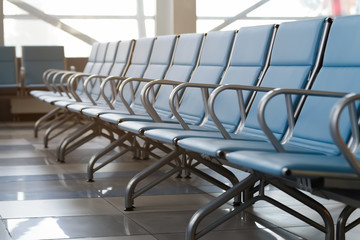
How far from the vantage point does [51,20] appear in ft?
34.2

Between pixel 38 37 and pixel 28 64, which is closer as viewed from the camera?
pixel 28 64

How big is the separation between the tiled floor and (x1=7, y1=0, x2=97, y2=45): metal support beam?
212 inches

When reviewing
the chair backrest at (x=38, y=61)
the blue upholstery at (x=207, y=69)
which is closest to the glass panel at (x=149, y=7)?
the chair backrest at (x=38, y=61)

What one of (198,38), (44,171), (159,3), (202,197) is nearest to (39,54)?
(159,3)

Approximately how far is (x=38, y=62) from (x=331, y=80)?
6929 mm

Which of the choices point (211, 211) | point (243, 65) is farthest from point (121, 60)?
point (211, 211)

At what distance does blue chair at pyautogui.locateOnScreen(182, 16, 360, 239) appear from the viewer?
2.14 m

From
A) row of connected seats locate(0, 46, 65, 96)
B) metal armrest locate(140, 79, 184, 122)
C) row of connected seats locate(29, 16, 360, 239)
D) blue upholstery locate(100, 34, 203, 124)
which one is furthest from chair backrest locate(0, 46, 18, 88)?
metal armrest locate(140, 79, 184, 122)

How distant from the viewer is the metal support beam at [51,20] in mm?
10281

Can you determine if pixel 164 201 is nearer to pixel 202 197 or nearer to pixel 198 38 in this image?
pixel 202 197

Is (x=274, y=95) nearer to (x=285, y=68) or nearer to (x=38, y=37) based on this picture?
(x=285, y=68)

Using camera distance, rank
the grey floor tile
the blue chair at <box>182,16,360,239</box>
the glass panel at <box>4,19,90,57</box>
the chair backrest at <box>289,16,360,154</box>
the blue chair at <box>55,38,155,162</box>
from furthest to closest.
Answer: the glass panel at <box>4,19,90,57</box>, the blue chair at <box>55,38,155,162</box>, the grey floor tile, the chair backrest at <box>289,16,360,154</box>, the blue chair at <box>182,16,360,239</box>

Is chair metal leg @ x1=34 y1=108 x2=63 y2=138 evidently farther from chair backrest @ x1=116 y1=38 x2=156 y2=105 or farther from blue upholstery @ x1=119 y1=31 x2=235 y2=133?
blue upholstery @ x1=119 y1=31 x2=235 y2=133

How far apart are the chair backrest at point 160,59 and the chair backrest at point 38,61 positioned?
394 cm
